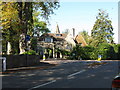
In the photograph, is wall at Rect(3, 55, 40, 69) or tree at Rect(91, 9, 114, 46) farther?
tree at Rect(91, 9, 114, 46)

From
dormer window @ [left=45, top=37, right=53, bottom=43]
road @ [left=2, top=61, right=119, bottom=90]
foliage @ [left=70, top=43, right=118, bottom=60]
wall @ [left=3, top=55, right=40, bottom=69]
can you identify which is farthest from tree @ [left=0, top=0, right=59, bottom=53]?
dormer window @ [left=45, top=37, right=53, bottom=43]

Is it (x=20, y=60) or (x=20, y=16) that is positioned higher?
(x=20, y=16)

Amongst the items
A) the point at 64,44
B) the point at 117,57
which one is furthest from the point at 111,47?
the point at 64,44

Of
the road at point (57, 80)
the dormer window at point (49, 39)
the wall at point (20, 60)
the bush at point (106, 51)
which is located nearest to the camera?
the road at point (57, 80)

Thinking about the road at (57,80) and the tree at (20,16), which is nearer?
the road at (57,80)

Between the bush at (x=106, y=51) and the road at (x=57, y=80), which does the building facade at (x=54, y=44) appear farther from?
the road at (x=57, y=80)

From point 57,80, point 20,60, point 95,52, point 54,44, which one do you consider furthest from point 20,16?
point 54,44

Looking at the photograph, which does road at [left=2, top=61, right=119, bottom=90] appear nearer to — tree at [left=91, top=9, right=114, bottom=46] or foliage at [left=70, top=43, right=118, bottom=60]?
foliage at [left=70, top=43, right=118, bottom=60]

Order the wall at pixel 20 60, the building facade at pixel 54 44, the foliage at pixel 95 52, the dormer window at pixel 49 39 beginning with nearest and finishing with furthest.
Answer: the wall at pixel 20 60
the foliage at pixel 95 52
the building facade at pixel 54 44
the dormer window at pixel 49 39

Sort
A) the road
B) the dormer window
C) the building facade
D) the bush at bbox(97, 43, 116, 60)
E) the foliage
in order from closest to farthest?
1. the road
2. the bush at bbox(97, 43, 116, 60)
3. the foliage
4. the building facade
5. the dormer window

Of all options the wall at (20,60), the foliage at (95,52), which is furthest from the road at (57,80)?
the foliage at (95,52)

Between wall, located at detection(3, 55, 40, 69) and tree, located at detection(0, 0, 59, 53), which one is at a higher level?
tree, located at detection(0, 0, 59, 53)

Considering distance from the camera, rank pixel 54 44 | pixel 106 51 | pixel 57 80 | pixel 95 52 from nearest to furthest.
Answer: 1. pixel 57 80
2. pixel 106 51
3. pixel 95 52
4. pixel 54 44

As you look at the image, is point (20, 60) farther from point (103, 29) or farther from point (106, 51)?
point (103, 29)
